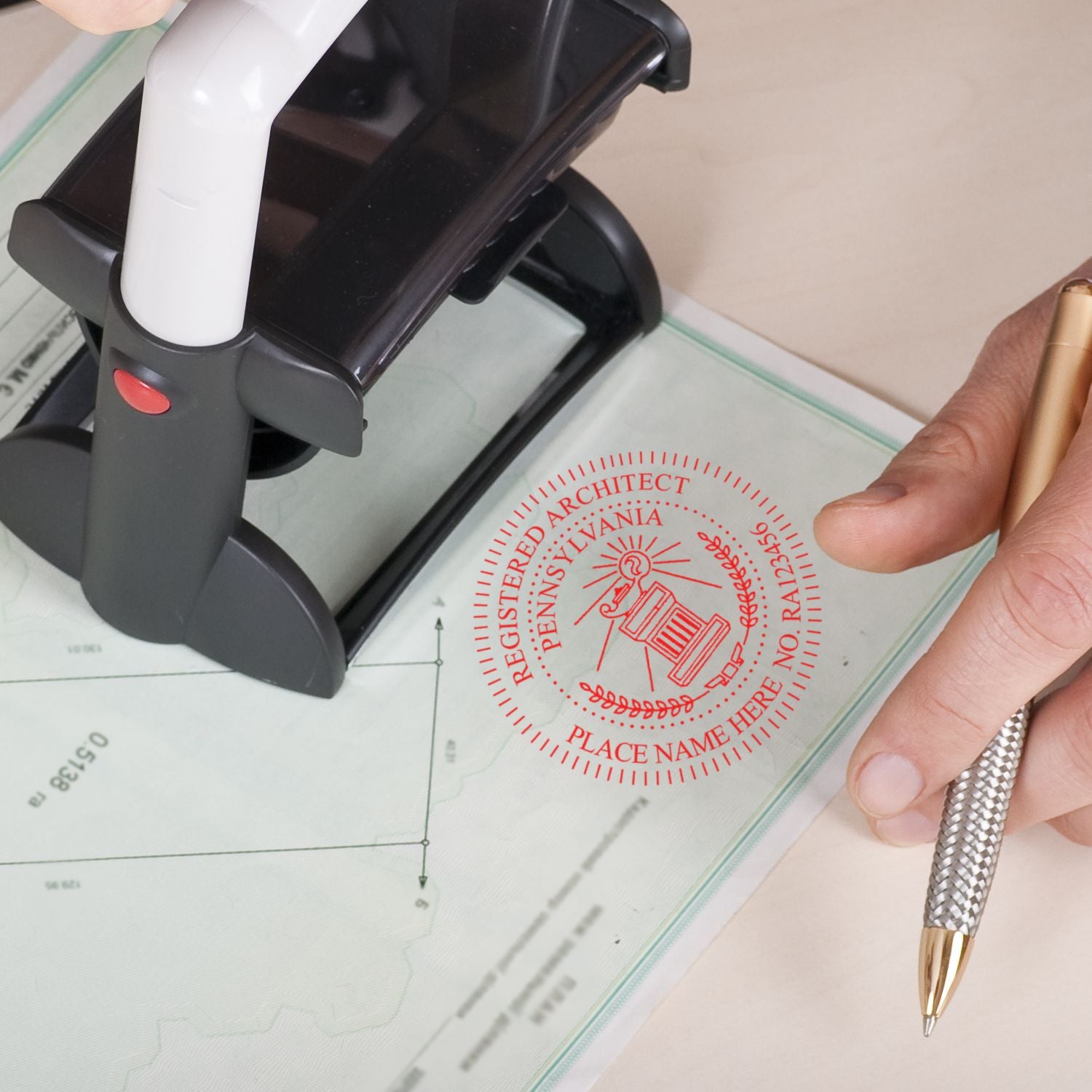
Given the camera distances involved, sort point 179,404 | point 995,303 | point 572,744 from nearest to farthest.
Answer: point 179,404, point 572,744, point 995,303

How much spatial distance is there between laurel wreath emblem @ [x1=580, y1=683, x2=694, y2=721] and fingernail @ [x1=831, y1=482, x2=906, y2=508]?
0.11 m

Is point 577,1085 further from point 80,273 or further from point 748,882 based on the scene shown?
point 80,273

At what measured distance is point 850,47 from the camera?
0.72m

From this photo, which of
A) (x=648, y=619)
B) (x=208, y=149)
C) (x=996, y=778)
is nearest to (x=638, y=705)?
(x=648, y=619)

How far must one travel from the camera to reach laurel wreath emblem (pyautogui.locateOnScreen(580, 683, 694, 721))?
56 centimetres

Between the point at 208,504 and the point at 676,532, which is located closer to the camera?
the point at 208,504

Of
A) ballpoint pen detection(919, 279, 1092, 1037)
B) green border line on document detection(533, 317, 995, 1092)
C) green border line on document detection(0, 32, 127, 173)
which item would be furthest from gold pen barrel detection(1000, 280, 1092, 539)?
green border line on document detection(0, 32, 127, 173)

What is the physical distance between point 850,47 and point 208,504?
0.44 metres

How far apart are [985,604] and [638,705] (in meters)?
0.17

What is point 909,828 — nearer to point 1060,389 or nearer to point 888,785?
point 888,785

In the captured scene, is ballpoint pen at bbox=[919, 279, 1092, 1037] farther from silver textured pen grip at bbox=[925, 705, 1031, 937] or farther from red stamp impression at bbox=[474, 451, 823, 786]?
red stamp impression at bbox=[474, 451, 823, 786]

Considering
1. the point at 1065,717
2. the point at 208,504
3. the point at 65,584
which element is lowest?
the point at 65,584

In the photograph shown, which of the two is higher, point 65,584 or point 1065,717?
point 1065,717

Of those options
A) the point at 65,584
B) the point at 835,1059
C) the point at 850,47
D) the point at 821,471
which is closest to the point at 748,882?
the point at 835,1059
